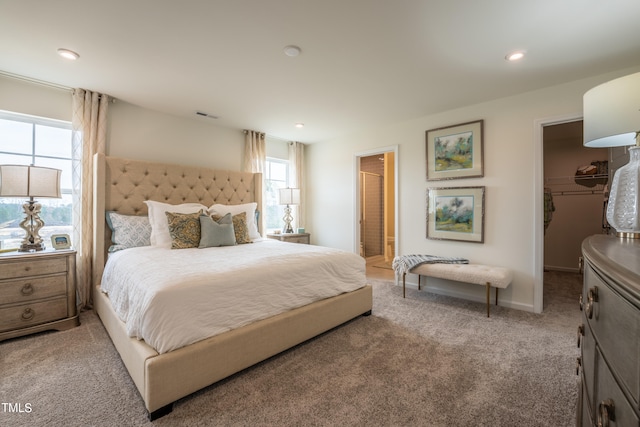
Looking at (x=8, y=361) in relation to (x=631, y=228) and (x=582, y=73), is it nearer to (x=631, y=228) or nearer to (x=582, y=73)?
(x=631, y=228)

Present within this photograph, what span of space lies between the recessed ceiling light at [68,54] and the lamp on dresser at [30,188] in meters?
1.02

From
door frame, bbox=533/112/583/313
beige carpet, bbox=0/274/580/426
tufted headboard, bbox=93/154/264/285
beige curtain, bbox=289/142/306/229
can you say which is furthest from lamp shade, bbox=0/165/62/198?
door frame, bbox=533/112/583/313

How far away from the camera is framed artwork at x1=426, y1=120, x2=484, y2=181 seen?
11.3 ft

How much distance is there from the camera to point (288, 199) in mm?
4773

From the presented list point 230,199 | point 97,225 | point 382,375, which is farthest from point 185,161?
point 382,375

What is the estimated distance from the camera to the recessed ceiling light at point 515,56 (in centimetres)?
228

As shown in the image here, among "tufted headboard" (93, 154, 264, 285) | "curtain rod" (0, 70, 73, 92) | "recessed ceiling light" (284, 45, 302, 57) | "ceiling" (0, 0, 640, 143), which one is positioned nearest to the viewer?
"ceiling" (0, 0, 640, 143)

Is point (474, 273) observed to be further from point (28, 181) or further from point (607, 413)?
point (28, 181)

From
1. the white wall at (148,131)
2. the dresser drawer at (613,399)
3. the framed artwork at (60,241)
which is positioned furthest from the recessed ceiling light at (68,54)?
the dresser drawer at (613,399)

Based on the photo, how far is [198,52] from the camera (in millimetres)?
2293

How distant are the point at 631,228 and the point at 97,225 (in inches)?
162

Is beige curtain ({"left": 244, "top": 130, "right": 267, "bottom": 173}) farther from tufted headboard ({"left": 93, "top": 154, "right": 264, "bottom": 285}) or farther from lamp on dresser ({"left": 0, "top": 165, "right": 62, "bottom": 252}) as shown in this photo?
lamp on dresser ({"left": 0, "top": 165, "right": 62, "bottom": 252})

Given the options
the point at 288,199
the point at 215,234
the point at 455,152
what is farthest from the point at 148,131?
the point at 455,152

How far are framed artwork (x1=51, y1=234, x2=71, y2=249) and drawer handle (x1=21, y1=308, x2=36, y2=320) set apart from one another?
0.63m
